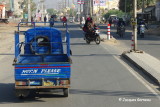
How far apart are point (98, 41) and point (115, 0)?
141152mm

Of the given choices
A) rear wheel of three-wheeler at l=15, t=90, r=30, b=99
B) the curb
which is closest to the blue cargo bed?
rear wheel of three-wheeler at l=15, t=90, r=30, b=99

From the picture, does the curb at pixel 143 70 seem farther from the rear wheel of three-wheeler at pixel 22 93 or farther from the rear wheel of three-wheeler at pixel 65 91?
the rear wheel of three-wheeler at pixel 22 93

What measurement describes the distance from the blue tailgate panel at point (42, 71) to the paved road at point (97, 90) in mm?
663

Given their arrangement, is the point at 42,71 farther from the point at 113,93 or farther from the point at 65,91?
the point at 113,93

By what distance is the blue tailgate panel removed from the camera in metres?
9.18

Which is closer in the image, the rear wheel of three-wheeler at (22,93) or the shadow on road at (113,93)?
the rear wheel of three-wheeler at (22,93)

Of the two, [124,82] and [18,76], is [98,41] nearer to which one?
[124,82]

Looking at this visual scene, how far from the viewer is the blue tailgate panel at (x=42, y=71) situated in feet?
30.1

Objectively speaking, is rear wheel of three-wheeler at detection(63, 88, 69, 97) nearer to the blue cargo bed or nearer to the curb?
the blue cargo bed

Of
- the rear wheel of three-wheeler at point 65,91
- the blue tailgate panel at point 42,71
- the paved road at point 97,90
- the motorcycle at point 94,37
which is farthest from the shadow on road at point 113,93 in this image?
the motorcycle at point 94,37

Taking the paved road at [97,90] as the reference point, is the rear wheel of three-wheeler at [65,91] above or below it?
above

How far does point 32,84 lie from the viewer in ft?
30.3

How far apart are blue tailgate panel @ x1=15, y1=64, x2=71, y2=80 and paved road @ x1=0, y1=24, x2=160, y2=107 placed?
663mm

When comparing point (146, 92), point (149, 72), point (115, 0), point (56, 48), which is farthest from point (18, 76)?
point (115, 0)
